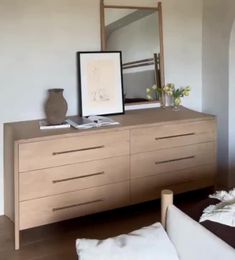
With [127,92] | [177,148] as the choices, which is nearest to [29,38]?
[127,92]

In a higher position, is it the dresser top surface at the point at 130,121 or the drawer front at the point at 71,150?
the dresser top surface at the point at 130,121

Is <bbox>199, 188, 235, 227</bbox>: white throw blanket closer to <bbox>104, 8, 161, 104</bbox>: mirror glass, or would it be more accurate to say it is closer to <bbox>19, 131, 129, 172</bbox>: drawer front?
<bbox>19, 131, 129, 172</bbox>: drawer front

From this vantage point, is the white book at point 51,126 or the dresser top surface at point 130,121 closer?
the dresser top surface at point 130,121

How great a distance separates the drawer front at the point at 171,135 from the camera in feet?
9.82

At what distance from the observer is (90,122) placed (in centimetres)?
294

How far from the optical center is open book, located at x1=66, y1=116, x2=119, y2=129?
2852mm

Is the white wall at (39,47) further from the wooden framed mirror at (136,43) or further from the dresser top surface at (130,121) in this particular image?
the dresser top surface at (130,121)

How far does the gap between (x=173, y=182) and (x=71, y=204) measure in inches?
35.6

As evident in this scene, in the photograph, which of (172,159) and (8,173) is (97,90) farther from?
(8,173)

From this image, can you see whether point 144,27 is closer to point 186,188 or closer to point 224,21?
point 224,21

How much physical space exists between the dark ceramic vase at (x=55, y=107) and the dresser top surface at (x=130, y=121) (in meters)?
0.12

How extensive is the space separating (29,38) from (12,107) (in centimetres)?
54

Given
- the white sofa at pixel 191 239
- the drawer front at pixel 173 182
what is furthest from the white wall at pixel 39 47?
the white sofa at pixel 191 239

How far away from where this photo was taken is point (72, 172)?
2748 millimetres
